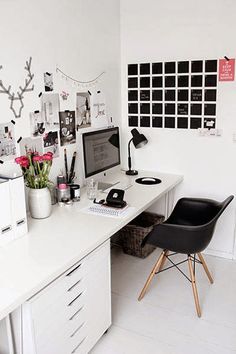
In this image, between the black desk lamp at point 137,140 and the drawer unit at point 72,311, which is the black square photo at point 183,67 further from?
the drawer unit at point 72,311

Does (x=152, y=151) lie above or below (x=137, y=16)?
below

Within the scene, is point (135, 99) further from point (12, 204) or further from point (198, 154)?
point (12, 204)

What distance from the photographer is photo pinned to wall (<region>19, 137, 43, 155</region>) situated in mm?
2234

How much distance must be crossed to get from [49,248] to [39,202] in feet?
1.44

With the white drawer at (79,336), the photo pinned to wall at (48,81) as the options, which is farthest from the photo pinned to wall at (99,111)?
the white drawer at (79,336)

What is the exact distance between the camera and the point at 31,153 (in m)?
2.26

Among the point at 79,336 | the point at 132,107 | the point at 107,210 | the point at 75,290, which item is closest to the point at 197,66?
A: the point at 132,107

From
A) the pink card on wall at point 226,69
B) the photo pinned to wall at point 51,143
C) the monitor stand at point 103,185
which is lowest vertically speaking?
the monitor stand at point 103,185

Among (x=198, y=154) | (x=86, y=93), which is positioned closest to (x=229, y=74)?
(x=198, y=154)

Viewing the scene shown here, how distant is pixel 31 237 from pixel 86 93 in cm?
136

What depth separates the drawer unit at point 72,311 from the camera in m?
1.55

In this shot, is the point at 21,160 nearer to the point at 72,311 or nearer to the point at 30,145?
the point at 30,145

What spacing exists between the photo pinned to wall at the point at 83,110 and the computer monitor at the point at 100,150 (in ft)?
0.58

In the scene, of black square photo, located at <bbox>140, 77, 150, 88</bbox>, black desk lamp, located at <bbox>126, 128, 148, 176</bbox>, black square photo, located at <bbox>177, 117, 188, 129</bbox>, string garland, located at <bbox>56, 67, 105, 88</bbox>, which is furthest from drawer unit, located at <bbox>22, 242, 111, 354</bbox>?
black square photo, located at <bbox>140, 77, 150, 88</bbox>
